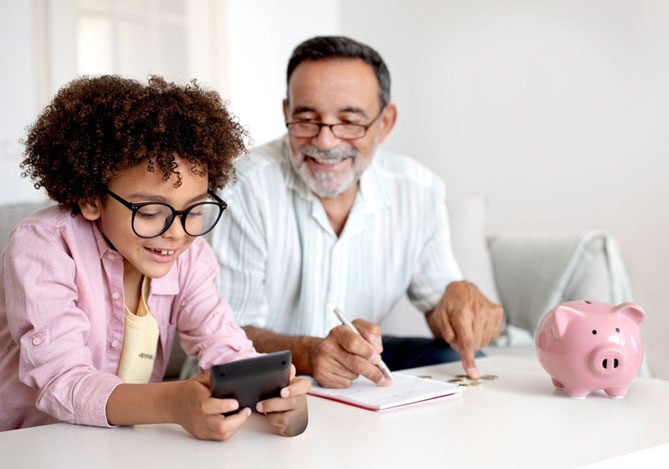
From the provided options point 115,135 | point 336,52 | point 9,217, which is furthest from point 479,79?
point 115,135

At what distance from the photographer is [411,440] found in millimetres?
994

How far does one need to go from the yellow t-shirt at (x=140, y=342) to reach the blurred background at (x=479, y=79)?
1695 mm

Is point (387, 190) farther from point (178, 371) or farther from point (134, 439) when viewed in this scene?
point (134, 439)

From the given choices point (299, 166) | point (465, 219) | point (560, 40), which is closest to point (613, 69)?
point (560, 40)

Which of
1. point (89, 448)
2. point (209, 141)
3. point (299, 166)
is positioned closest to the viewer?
point (89, 448)

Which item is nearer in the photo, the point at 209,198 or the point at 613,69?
the point at 209,198

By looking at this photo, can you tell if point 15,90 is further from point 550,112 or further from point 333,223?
point 550,112

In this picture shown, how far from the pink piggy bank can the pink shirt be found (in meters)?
0.51

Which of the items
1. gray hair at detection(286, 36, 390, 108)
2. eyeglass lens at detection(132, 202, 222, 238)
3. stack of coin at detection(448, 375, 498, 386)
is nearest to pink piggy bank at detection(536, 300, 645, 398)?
stack of coin at detection(448, 375, 498, 386)

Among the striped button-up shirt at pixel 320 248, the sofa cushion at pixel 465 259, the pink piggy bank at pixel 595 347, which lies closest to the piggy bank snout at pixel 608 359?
the pink piggy bank at pixel 595 347

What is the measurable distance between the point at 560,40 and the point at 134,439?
283cm

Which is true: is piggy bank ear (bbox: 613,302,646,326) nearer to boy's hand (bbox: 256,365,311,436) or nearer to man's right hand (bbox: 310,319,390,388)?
man's right hand (bbox: 310,319,390,388)

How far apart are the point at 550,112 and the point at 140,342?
248 cm

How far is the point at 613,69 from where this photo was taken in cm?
309
